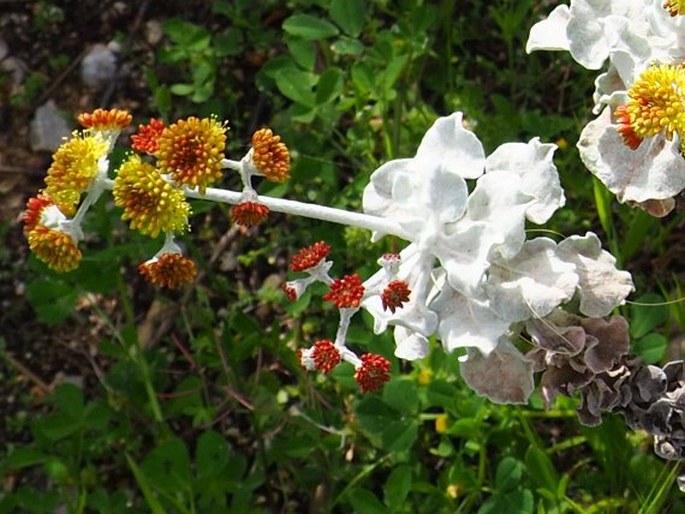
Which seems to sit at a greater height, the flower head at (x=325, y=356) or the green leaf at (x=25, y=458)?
the flower head at (x=325, y=356)

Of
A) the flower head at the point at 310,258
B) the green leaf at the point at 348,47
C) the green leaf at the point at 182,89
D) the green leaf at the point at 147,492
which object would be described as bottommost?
the green leaf at the point at 147,492

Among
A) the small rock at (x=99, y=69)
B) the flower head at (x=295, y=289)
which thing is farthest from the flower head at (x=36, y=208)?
the small rock at (x=99, y=69)

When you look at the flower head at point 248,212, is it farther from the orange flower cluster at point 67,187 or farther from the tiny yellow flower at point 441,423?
the tiny yellow flower at point 441,423

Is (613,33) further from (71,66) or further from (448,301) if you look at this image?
(71,66)

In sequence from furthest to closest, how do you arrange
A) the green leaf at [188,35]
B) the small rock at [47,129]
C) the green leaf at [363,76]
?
the small rock at [47,129] < the green leaf at [188,35] < the green leaf at [363,76]

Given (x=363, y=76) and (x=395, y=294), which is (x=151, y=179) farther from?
(x=363, y=76)

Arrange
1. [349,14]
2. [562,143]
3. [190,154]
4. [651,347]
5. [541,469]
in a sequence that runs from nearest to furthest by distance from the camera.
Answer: [190,154]
[541,469]
[651,347]
[349,14]
[562,143]

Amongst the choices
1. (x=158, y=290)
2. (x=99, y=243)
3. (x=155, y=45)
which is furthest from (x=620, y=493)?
(x=155, y=45)

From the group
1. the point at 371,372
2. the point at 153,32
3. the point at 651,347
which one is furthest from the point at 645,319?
the point at 153,32
